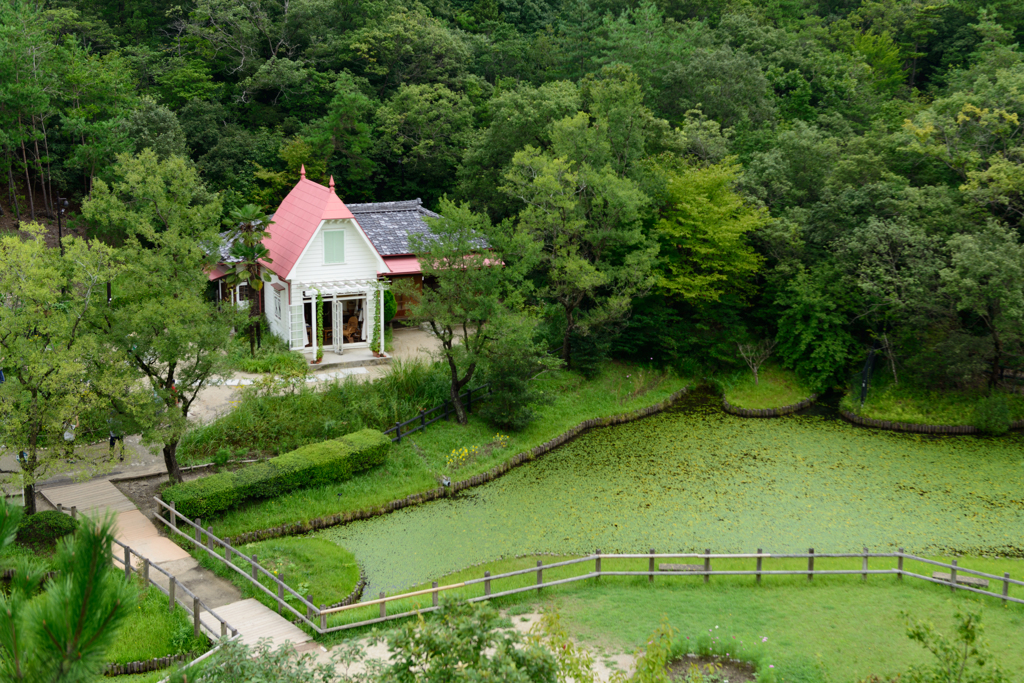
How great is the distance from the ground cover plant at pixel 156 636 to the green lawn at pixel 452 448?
395 centimetres

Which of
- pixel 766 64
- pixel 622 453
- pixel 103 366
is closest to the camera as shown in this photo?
pixel 103 366

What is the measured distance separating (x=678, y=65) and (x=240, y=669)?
110 ft

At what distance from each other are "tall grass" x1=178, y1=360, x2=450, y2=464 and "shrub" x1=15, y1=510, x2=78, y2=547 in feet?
14.4

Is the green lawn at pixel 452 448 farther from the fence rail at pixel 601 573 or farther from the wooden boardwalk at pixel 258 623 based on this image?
the wooden boardwalk at pixel 258 623

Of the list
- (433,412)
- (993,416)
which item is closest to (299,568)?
(433,412)

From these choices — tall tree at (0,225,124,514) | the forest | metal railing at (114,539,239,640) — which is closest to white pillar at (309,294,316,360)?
the forest

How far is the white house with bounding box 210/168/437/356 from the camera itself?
91.2 feet

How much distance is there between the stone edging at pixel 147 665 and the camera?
1404 cm

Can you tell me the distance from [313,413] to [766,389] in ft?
47.8

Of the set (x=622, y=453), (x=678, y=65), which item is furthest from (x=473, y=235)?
(x=678, y=65)

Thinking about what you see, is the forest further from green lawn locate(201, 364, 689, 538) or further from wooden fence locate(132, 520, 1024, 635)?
wooden fence locate(132, 520, 1024, 635)

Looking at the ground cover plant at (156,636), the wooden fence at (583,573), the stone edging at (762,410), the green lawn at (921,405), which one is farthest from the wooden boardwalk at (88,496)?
the green lawn at (921,405)

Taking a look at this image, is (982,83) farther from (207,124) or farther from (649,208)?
(207,124)

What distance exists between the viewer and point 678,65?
37.7 metres
